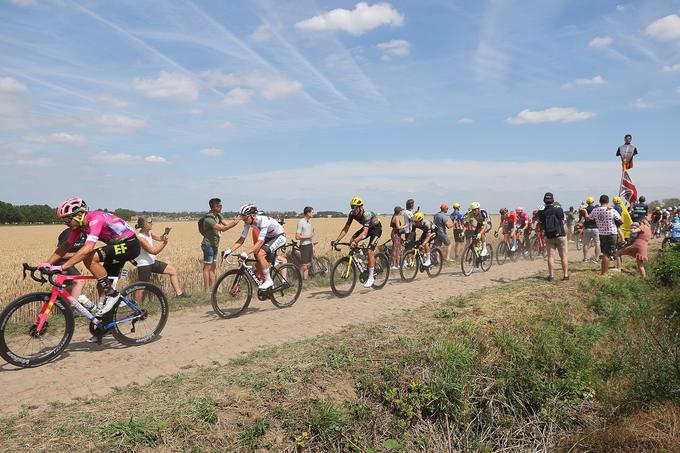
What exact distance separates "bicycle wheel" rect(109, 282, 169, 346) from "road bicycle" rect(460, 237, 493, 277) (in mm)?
8681

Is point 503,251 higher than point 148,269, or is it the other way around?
point 148,269

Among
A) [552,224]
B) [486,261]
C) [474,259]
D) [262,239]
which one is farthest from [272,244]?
[486,261]

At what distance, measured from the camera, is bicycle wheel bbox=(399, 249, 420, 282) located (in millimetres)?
12453

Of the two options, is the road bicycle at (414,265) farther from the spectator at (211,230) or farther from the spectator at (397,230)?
the spectator at (211,230)

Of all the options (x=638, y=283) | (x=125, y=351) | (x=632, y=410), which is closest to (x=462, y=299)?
(x=632, y=410)

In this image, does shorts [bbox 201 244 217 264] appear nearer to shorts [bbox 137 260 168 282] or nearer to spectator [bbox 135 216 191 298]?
spectator [bbox 135 216 191 298]

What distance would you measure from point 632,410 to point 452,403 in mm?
2321

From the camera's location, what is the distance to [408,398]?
5.40 metres

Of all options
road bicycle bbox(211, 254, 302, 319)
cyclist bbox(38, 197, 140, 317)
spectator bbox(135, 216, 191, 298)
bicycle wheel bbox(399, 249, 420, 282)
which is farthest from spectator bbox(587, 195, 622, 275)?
cyclist bbox(38, 197, 140, 317)

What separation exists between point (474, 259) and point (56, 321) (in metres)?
11.1

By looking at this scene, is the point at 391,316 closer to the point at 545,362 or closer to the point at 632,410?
the point at 545,362

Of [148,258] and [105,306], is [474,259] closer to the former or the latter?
[148,258]

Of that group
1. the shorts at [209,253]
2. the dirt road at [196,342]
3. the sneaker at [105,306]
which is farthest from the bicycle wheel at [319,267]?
the sneaker at [105,306]

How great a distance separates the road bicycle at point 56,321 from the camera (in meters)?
5.72
